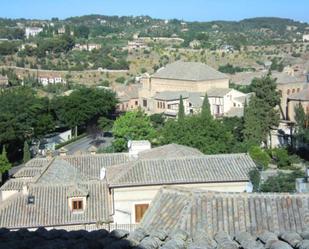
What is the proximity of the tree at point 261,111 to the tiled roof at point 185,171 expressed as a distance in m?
16.2

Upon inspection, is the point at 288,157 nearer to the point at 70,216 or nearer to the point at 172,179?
the point at 172,179

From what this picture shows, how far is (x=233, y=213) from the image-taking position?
993cm

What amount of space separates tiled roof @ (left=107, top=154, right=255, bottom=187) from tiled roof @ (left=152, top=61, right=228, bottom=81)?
123 feet

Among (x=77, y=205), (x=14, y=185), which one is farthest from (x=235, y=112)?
(x=77, y=205)

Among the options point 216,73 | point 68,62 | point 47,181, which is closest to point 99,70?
point 68,62

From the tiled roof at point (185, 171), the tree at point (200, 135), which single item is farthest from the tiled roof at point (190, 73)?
the tiled roof at point (185, 171)

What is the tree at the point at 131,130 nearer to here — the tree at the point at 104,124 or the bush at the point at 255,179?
the tree at the point at 104,124

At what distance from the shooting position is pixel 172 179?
59.9 ft

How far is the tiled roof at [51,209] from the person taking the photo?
1723 cm

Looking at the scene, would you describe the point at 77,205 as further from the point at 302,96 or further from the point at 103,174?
the point at 302,96

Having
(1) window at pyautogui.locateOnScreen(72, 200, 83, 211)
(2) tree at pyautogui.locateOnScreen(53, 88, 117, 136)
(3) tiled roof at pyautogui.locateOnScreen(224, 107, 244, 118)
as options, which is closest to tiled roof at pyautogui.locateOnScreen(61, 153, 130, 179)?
(1) window at pyautogui.locateOnScreen(72, 200, 83, 211)

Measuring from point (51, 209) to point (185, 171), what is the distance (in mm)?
4099

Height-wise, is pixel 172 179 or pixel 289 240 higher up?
pixel 289 240

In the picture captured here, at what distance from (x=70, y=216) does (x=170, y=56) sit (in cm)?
9798
